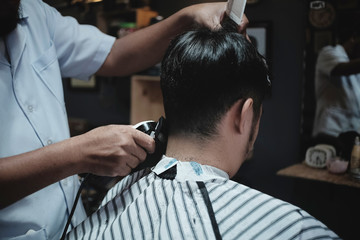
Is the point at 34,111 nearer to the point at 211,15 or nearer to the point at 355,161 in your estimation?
the point at 211,15

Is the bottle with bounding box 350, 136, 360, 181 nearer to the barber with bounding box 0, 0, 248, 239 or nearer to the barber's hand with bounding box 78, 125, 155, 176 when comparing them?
the barber with bounding box 0, 0, 248, 239

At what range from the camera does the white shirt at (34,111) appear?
1189 mm

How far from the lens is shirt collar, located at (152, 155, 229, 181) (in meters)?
1.06

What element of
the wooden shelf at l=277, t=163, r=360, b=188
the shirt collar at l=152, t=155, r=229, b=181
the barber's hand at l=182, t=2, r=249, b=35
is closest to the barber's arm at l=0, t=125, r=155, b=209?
the shirt collar at l=152, t=155, r=229, b=181

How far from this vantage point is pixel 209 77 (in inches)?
41.6

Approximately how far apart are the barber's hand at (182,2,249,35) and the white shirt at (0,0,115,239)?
25.6 inches

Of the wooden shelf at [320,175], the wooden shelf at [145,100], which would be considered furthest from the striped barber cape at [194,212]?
the wooden shelf at [145,100]

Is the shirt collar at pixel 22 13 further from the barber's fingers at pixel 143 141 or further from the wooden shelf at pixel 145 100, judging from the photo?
the wooden shelf at pixel 145 100

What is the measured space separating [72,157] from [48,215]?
1.26ft

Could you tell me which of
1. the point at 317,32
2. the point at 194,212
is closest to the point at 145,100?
the point at 317,32

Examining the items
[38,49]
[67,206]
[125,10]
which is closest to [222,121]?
[67,206]

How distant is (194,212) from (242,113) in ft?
1.12

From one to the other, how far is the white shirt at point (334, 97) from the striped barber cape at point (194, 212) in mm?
1713

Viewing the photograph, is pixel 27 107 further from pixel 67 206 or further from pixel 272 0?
pixel 272 0
